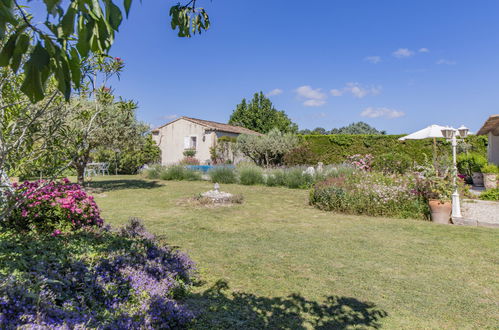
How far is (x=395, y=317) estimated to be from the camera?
11.1ft

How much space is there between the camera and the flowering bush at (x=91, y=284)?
8.21 feet

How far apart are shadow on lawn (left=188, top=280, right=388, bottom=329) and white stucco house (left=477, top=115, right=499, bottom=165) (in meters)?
16.0

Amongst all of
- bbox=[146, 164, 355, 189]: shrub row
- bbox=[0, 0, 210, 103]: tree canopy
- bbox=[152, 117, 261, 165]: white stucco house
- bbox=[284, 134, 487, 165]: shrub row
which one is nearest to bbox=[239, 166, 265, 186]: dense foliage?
bbox=[146, 164, 355, 189]: shrub row

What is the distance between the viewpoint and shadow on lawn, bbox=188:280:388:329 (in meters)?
3.19

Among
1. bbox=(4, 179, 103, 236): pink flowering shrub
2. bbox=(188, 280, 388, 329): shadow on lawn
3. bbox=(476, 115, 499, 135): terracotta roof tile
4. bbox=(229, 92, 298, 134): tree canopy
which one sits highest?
bbox=(229, 92, 298, 134): tree canopy

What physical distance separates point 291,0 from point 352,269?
15.8 ft

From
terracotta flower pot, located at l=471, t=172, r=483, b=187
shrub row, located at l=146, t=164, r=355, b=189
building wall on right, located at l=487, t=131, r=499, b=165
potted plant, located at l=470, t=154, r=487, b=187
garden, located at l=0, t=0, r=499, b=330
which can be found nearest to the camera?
garden, located at l=0, t=0, r=499, b=330

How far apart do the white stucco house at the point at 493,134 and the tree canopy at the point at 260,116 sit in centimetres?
2727

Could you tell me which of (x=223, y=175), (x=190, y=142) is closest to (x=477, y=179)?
(x=223, y=175)

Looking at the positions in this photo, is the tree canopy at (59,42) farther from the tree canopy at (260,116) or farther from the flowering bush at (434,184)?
the tree canopy at (260,116)

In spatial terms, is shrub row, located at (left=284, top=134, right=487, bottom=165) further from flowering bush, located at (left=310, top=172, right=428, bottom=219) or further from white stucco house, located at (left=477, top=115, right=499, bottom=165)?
flowering bush, located at (left=310, top=172, right=428, bottom=219)

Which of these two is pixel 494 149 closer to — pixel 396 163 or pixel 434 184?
pixel 396 163

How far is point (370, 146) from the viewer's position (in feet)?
69.7

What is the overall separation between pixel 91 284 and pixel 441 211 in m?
8.22
